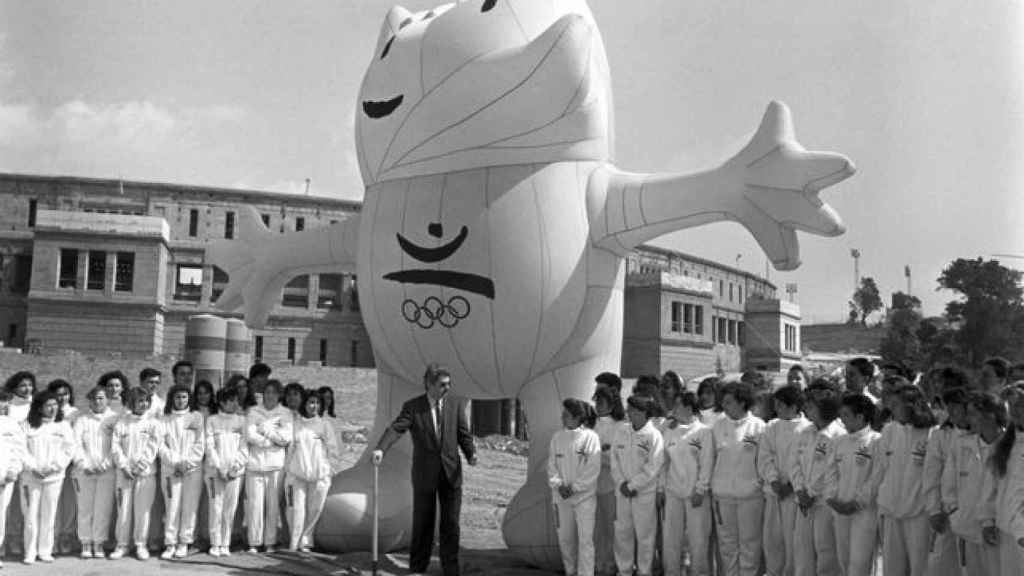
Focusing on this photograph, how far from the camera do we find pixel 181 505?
19.5ft

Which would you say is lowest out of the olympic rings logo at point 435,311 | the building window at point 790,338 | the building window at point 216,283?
the olympic rings logo at point 435,311

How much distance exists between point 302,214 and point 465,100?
1459 inches

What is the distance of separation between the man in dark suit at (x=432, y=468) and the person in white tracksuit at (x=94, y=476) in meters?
1.91

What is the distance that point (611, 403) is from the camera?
5.32 m

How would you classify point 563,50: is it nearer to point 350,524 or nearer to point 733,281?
point 350,524

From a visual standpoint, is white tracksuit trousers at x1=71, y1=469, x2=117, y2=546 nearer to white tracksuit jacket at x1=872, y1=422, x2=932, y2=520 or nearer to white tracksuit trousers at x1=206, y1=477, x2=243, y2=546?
white tracksuit trousers at x1=206, y1=477, x2=243, y2=546

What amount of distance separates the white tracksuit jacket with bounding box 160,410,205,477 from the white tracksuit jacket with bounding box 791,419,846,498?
11.9ft

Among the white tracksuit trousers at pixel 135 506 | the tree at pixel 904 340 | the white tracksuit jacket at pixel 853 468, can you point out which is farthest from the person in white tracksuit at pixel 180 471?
the tree at pixel 904 340

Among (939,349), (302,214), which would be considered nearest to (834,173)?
(939,349)

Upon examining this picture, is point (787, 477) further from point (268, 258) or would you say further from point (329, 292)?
point (329, 292)

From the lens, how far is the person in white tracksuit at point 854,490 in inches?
180

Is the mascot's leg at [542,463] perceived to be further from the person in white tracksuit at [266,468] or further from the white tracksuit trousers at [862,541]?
the white tracksuit trousers at [862,541]


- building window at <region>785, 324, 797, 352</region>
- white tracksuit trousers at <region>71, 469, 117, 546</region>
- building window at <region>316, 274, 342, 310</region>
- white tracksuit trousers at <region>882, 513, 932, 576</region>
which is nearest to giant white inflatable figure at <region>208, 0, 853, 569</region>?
white tracksuit trousers at <region>71, 469, 117, 546</region>

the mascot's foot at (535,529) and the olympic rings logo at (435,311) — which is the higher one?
the olympic rings logo at (435,311)
